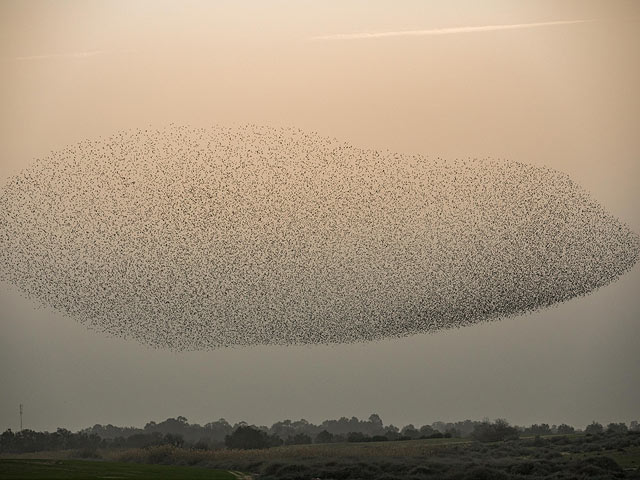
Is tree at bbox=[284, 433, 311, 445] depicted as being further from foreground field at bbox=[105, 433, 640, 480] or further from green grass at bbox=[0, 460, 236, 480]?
green grass at bbox=[0, 460, 236, 480]

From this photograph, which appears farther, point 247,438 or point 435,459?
point 247,438

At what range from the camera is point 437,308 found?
161 feet

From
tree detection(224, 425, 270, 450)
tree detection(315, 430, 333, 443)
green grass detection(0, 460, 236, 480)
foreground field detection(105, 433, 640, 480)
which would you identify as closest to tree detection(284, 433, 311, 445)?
tree detection(315, 430, 333, 443)

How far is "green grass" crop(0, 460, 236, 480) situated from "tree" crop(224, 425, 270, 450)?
8111 mm

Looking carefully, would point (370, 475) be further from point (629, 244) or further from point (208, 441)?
point (208, 441)

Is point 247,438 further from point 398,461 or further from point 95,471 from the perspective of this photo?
point 398,461

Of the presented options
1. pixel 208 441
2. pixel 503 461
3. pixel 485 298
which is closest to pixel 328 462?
pixel 503 461

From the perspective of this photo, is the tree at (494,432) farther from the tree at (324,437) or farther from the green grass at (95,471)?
the green grass at (95,471)

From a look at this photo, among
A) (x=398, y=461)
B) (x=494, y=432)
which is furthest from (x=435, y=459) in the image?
(x=494, y=432)

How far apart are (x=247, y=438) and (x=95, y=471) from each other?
16.3 meters

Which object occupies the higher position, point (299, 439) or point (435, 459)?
point (299, 439)

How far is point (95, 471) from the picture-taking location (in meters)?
43.6

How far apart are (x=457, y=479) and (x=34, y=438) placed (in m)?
27.9

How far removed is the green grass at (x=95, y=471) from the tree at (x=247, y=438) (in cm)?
811
